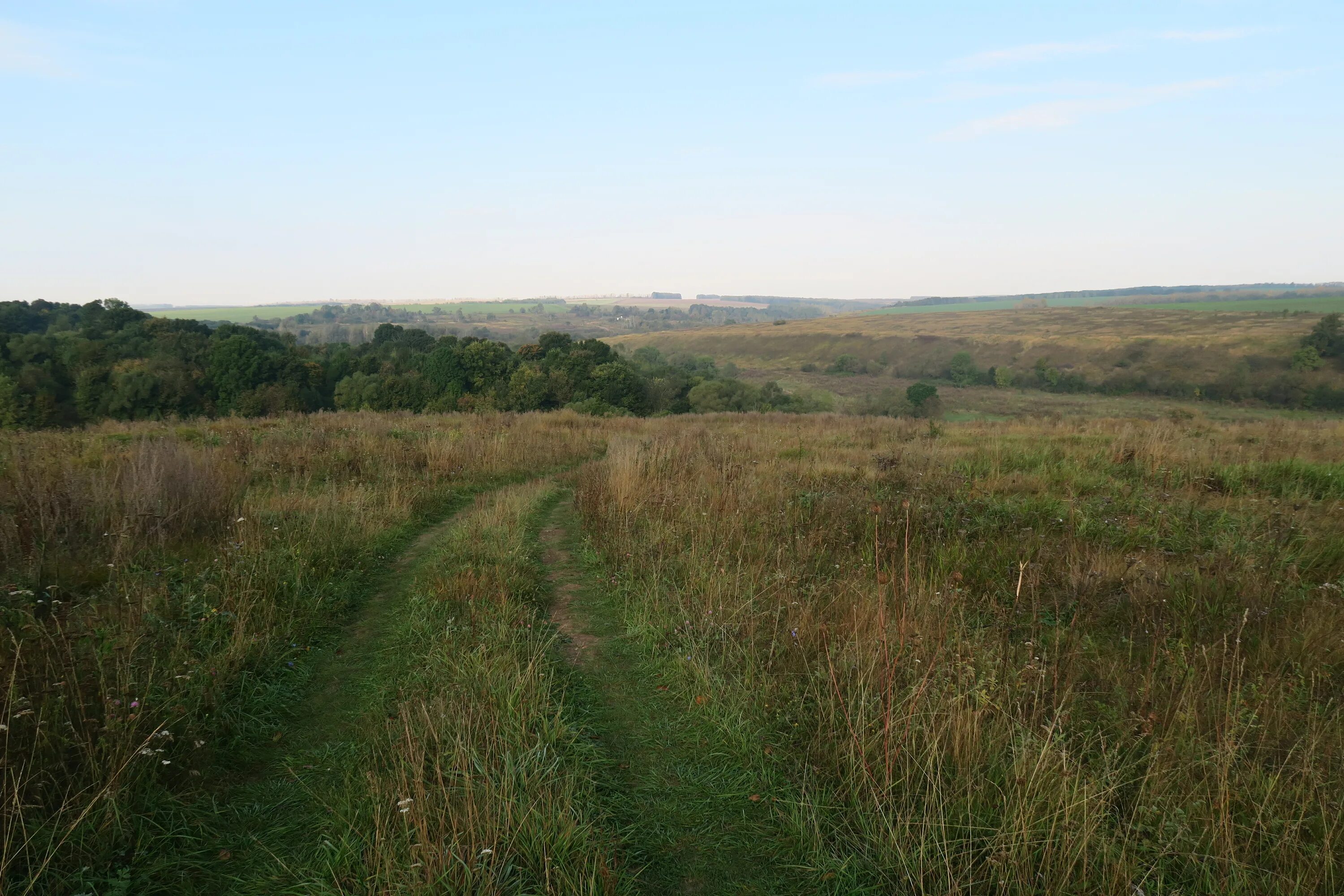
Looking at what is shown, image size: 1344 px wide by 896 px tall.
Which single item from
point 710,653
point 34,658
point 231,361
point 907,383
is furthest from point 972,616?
point 907,383

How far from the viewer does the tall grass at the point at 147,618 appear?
2990 millimetres

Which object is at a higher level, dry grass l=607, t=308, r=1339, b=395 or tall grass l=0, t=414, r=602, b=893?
dry grass l=607, t=308, r=1339, b=395

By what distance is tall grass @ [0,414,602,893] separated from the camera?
2.99 metres

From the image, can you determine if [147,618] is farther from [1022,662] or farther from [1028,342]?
[1028,342]

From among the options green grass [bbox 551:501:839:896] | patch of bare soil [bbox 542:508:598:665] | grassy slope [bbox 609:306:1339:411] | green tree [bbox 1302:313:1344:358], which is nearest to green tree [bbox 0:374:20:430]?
patch of bare soil [bbox 542:508:598:665]

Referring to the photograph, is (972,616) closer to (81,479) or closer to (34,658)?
(34,658)

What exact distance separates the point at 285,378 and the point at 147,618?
48553mm

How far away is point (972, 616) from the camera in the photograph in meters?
5.25

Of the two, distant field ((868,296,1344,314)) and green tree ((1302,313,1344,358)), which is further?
distant field ((868,296,1344,314))

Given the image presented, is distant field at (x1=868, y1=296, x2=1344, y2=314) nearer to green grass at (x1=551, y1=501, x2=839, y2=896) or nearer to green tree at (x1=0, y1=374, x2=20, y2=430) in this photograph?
green grass at (x1=551, y1=501, x2=839, y2=896)

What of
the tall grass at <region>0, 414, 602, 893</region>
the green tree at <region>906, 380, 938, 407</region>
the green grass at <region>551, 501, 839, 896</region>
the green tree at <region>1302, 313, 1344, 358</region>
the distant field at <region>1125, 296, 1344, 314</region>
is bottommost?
the green tree at <region>906, 380, 938, 407</region>

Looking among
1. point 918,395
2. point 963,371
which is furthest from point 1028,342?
point 918,395

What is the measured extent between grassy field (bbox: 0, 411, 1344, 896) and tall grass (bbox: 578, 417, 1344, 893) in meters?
0.03

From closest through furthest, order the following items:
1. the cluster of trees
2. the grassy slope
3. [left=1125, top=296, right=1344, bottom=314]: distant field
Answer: the cluster of trees → the grassy slope → [left=1125, top=296, right=1344, bottom=314]: distant field
